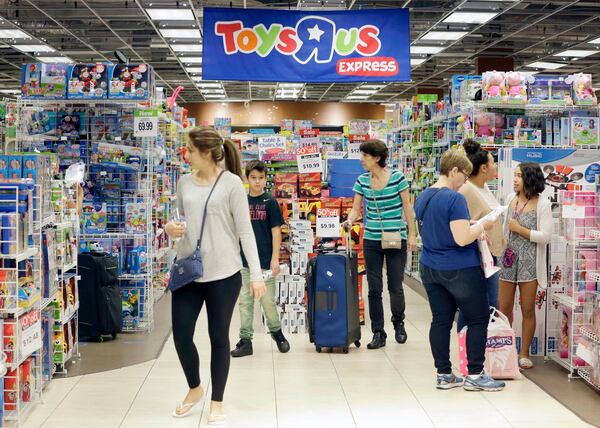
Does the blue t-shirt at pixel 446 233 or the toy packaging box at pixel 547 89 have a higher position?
the toy packaging box at pixel 547 89

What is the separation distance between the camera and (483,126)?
7301 mm

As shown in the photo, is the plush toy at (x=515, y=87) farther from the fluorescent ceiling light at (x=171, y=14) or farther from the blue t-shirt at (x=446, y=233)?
the fluorescent ceiling light at (x=171, y=14)

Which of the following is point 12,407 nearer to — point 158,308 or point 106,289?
point 106,289

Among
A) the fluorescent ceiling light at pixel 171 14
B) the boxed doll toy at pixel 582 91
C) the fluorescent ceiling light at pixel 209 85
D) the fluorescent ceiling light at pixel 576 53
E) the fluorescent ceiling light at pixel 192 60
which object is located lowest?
the boxed doll toy at pixel 582 91

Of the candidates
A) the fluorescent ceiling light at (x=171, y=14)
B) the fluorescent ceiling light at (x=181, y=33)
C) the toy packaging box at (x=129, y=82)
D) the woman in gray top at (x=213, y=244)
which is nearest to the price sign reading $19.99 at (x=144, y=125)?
the toy packaging box at (x=129, y=82)

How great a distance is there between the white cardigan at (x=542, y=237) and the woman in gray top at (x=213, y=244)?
2366 millimetres

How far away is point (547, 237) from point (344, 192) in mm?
3090

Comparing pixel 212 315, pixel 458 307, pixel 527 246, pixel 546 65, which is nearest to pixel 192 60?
pixel 546 65

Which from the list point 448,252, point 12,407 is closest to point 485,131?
point 448,252

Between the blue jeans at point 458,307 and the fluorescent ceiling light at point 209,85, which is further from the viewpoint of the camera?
the fluorescent ceiling light at point 209,85

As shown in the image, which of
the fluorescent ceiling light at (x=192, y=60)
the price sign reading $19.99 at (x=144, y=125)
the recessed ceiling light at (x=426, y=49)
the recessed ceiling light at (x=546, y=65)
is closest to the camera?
the price sign reading $19.99 at (x=144, y=125)

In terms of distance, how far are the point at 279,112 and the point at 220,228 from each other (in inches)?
870

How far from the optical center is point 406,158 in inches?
460

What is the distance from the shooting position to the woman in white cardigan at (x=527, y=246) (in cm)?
558
